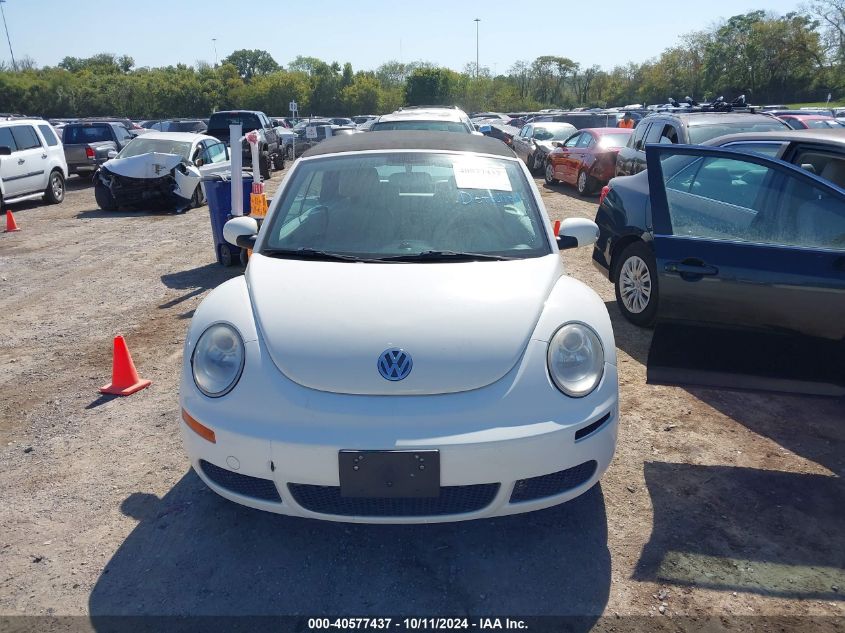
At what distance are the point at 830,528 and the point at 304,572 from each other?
2.42 meters

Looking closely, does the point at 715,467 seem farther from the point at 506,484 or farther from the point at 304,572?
the point at 304,572

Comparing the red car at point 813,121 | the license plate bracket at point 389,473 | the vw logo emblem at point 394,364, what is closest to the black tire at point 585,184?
the red car at point 813,121

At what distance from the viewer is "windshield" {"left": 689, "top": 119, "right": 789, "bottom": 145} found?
30.6ft

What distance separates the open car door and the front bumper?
121 centimetres

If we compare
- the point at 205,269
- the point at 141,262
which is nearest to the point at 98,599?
the point at 205,269

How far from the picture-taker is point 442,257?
3.28 m

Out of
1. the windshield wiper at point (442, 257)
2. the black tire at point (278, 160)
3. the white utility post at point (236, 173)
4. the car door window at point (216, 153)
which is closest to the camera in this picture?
the windshield wiper at point (442, 257)

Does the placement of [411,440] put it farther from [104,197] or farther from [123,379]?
[104,197]

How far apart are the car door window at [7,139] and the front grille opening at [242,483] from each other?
42.4 feet

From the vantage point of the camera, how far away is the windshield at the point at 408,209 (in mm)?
3428

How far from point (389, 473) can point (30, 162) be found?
14.1 meters

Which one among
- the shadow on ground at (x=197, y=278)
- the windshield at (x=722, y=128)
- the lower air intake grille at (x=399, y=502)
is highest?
the windshield at (x=722, y=128)

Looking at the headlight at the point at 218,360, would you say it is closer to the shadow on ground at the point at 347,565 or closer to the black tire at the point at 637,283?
the shadow on ground at the point at 347,565

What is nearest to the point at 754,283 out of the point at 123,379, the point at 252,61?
the point at 123,379
